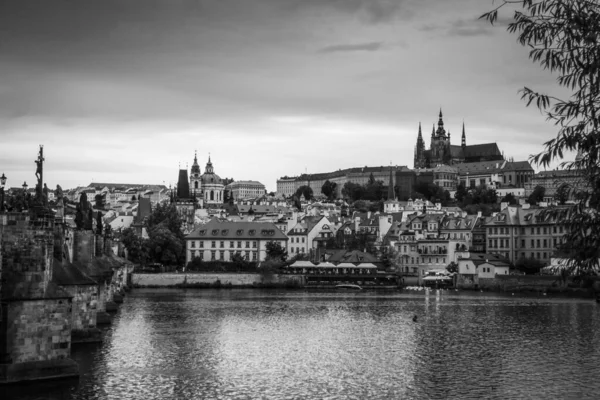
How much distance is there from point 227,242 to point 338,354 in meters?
80.8

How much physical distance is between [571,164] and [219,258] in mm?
106446

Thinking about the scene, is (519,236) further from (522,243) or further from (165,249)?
(165,249)

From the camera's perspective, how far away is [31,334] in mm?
27234

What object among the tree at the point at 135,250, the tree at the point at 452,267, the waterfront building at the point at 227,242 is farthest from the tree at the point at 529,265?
the tree at the point at 135,250

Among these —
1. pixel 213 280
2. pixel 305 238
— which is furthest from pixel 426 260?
pixel 213 280

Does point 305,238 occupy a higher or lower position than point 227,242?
higher

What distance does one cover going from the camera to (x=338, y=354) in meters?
40.7

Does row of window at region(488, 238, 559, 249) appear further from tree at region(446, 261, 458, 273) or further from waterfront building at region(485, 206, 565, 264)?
tree at region(446, 261, 458, 273)

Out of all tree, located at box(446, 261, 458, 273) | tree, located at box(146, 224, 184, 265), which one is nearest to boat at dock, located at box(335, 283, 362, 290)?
tree, located at box(446, 261, 458, 273)

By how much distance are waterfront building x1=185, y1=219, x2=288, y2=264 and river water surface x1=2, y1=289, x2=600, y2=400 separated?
161 ft

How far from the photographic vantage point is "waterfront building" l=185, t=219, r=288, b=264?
12000cm

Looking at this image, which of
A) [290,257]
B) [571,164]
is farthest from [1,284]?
[290,257]

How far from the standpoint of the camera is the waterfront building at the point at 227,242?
120 m

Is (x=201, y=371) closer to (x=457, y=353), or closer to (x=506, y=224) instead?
(x=457, y=353)
